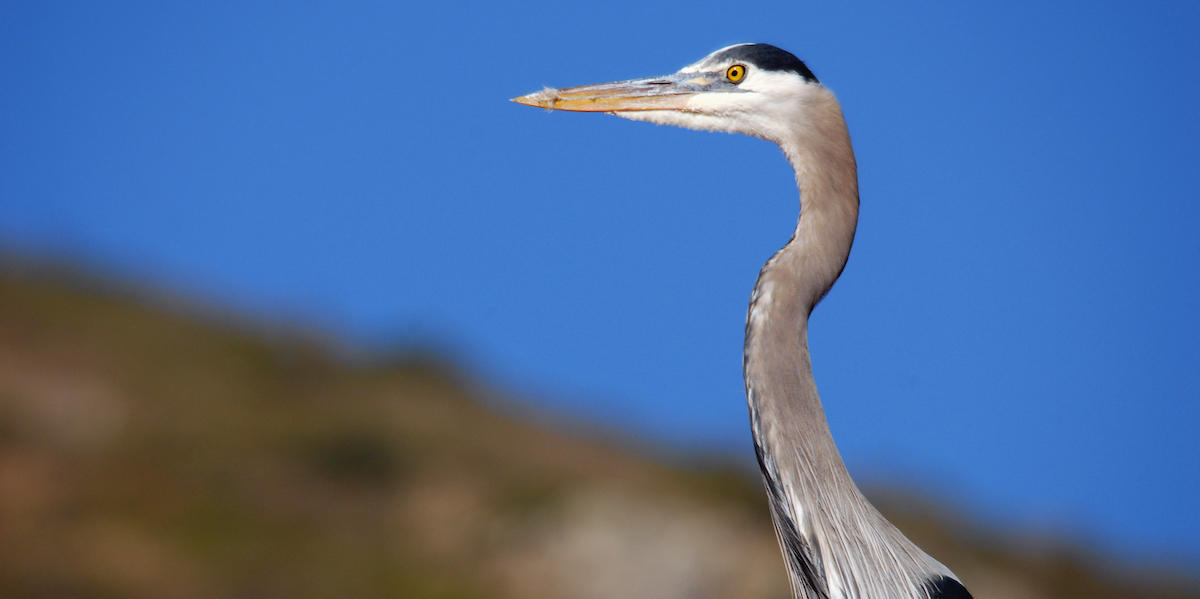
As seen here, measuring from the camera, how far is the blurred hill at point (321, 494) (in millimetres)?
8469

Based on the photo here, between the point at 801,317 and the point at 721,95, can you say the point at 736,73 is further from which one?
the point at 801,317

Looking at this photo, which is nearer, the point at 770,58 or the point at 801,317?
the point at 801,317

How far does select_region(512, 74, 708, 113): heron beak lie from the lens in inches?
117

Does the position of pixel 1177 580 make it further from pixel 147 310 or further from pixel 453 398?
pixel 147 310

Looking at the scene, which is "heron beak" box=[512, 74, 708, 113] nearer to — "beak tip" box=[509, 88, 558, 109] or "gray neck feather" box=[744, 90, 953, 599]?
"beak tip" box=[509, 88, 558, 109]

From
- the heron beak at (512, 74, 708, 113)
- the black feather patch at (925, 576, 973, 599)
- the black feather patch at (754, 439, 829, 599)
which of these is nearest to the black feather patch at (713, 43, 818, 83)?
the heron beak at (512, 74, 708, 113)

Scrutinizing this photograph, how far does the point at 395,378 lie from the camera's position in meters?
13.3

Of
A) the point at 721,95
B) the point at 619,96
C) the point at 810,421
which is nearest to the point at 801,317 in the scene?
the point at 810,421

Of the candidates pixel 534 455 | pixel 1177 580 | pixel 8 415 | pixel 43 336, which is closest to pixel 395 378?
pixel 534 455

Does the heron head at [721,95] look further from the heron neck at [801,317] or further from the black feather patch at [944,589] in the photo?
the black feather patch at [944,589]

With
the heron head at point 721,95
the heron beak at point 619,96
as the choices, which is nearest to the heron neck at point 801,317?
the heron head at point 721,95

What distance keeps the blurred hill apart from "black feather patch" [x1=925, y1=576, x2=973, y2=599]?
5.47 meters

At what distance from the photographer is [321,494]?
10.3 m

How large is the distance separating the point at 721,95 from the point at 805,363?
76 cm
